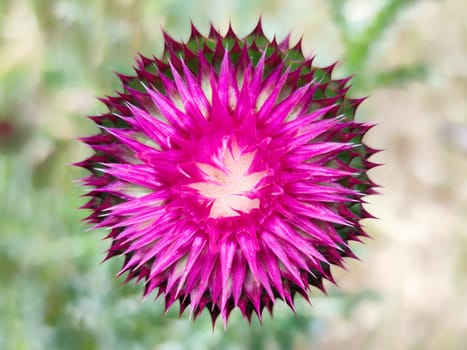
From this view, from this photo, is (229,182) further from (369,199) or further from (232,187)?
(369,199)

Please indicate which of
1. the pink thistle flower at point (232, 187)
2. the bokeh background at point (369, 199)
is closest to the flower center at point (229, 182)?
the pink thistle flower at point (232, 187)

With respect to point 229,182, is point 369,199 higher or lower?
higher

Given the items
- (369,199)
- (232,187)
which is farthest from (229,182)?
(369,199)

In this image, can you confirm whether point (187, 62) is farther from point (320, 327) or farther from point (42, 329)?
point (320, 327)

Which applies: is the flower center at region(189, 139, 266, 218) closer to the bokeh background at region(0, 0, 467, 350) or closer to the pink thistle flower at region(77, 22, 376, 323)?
the pink thistle flower at region(77, 22, 376, 323)

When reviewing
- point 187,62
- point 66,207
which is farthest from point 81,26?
point 187,62

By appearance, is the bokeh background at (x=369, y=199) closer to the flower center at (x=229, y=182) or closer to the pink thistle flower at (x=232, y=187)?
the pink thistle flower at (x=232, y=187)
